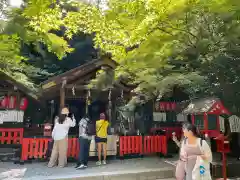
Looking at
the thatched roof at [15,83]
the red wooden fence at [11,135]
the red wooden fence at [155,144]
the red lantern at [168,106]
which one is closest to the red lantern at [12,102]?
the thatched roof at [15,83]

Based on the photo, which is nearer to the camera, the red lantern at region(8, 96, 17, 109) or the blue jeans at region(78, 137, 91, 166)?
the blue jeans at region(78, 137, 91, 166)

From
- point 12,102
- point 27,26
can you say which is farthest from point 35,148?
point 27,26

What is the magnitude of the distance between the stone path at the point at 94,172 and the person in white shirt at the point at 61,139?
14.8 inches

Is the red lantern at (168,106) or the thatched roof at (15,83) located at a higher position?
the thatched roof at (15,83)

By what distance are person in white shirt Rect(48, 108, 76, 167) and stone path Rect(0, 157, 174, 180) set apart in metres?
0.37

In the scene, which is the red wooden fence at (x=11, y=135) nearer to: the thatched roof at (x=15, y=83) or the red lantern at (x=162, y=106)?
the thatched roof at (x=15, y=83)

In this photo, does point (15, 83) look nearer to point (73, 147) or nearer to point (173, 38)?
point (73, 147)

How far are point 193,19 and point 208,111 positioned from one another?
11.9 ft

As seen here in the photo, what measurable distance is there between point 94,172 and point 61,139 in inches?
72.4

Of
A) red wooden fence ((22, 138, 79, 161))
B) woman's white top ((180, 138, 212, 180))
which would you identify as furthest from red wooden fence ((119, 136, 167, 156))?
woman's white top ((180, 138, 212, 180))

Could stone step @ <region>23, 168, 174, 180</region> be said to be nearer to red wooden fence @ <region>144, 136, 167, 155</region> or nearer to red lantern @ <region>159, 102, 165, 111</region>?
red wooden fence @ <region>144, 136, 167, 155</region>

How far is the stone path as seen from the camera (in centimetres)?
705

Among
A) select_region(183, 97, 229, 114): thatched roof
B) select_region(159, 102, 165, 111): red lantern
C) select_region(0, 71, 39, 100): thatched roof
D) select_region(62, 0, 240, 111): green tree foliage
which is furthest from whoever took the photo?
select_region(159, 102, 165, 111): red lantern

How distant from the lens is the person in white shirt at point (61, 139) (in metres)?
8.30
